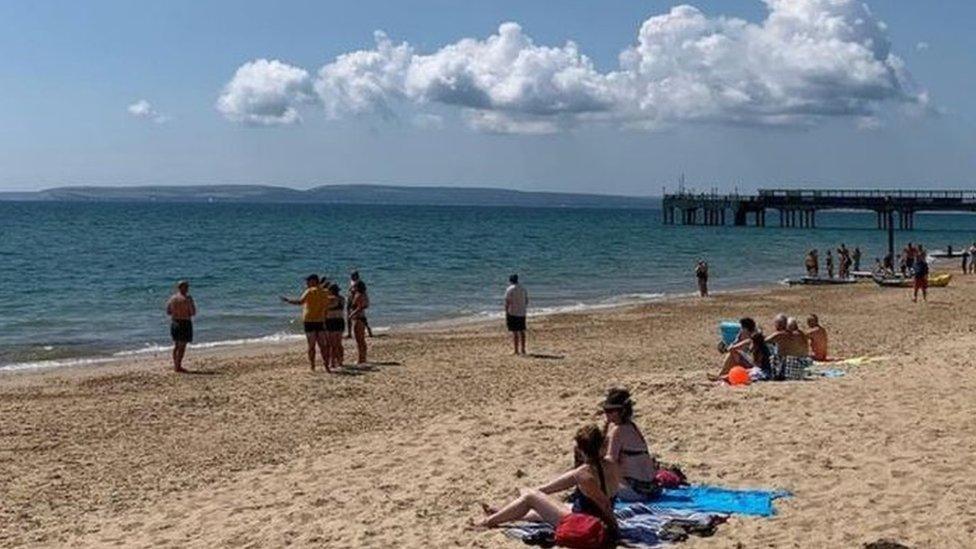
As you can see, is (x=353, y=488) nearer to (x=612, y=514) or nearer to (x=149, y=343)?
(x=612, y=514)

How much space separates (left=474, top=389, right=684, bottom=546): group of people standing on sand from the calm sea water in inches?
561

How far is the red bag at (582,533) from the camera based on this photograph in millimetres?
6988

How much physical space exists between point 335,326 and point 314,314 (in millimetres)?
531

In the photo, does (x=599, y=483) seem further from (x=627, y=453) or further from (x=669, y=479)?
→ (x=669, y=479)

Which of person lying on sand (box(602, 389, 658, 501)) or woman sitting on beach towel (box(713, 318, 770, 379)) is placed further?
woman sitting on beach towel (box(713, 318, 770, 379))

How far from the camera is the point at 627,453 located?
8258 millimetres

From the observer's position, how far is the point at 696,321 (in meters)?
24.8

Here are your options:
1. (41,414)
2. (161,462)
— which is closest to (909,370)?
(161,462)

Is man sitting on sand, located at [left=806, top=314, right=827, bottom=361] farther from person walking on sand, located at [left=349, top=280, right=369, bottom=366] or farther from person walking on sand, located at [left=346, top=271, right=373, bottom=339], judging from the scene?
person walking on sand, located at [left=346, top=271, right=373, bottom=339]

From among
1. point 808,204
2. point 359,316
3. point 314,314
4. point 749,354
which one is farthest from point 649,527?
point 808,204

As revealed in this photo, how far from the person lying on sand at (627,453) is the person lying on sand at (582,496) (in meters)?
0.51

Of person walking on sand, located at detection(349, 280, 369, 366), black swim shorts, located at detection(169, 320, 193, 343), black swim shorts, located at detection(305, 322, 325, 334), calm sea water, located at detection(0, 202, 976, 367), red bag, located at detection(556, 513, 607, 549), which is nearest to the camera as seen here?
red bag, located at detection(556, 513, 607, 549)

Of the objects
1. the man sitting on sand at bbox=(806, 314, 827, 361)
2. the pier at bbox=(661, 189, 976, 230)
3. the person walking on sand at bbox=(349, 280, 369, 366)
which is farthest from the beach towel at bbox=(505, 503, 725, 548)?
the pier at bbox=(661, 189, 976, 230)

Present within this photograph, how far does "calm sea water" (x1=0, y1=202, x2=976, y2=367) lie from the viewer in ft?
86.0
